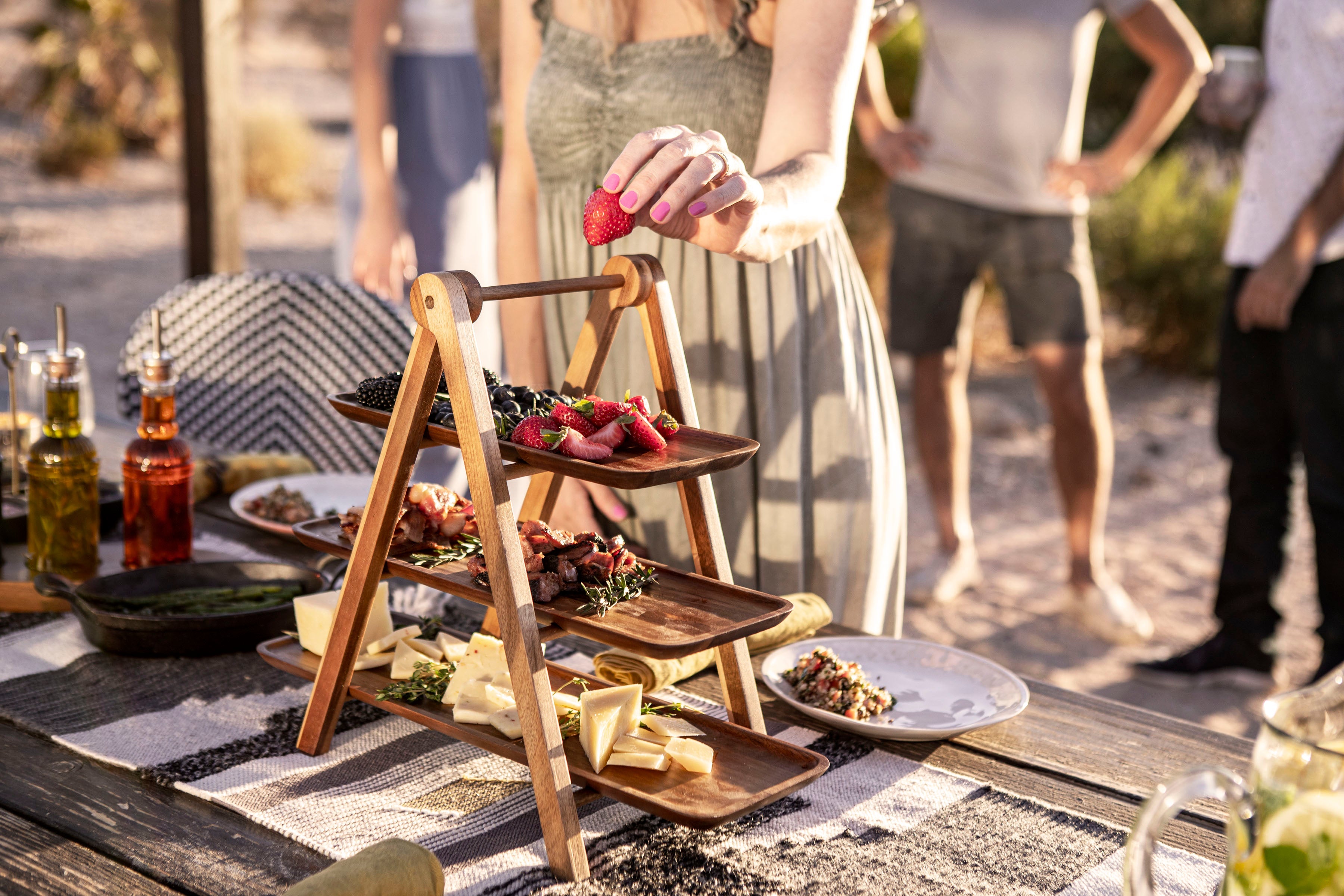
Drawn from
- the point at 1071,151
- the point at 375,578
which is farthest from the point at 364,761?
the point at 1071,151

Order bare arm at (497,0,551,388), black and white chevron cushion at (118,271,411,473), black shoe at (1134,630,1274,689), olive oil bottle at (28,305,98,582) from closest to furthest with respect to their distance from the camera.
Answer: olive oil bottle at (28,305,98,582) < bare arm at (497,0,551,388) < black and white chevron cushion at (118,271,411,473) < black shoe at (1134,630,1274,689)

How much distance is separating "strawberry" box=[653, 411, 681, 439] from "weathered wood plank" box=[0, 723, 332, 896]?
417mm

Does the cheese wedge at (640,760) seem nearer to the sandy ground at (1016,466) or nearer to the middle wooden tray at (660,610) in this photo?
the middle wooden tray at (660,610)

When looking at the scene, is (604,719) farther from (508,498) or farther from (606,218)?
(606,218)

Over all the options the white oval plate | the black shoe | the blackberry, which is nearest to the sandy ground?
the black shoe

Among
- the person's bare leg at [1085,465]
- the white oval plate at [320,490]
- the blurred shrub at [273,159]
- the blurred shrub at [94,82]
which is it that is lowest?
the person's bare leg at [1085,465]

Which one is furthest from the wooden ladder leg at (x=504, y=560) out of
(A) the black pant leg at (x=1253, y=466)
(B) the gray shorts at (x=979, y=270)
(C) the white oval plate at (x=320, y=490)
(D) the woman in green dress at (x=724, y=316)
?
(B) the gray shorts at (x=979, y=270)

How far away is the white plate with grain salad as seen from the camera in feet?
3.97

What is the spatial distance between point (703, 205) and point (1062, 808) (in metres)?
0.58

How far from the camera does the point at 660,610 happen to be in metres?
1.03

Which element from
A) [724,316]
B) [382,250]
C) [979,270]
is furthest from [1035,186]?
[724,316]

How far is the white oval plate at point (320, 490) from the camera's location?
1.79m

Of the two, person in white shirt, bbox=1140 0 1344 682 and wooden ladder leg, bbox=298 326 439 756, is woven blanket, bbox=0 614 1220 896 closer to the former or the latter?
wooden ladder leg, bbox=298 326 439 756

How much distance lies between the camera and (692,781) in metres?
1.01
